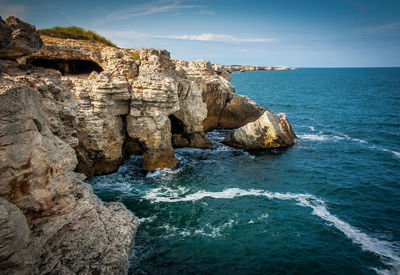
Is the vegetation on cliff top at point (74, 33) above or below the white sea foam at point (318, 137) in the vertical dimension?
above

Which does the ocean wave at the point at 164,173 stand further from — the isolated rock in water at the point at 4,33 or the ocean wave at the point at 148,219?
the isolated rock in water at the point at 4,33

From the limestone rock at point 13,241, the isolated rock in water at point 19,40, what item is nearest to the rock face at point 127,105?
the isolated rock in water at point 19,40

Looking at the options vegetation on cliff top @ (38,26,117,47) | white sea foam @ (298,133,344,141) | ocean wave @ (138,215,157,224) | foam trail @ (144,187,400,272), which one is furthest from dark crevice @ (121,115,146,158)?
white sea foam @ (298,133,344,141)

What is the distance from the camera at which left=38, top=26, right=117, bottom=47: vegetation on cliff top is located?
32750mm

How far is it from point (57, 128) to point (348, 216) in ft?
66.2

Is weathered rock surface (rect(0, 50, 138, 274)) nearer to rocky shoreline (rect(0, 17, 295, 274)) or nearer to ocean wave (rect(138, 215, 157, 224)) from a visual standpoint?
rocky shoreline (rect(0, 17, 295, 274))

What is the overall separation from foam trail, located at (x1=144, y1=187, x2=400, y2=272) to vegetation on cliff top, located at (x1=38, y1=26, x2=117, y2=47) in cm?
2526

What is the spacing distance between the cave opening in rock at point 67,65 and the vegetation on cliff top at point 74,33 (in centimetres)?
448

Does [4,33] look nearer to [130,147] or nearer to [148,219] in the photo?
[148,219]

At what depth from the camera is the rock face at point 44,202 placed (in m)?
8.30

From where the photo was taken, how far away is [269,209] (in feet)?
64.7

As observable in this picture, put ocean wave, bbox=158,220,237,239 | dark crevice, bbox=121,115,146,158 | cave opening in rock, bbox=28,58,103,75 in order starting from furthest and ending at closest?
1. cave opening in rock, bbox=28,58,103,75
2. dark crevice, bbox=121,115,146,158
3. ocean wave, bbox=158,220,237,239

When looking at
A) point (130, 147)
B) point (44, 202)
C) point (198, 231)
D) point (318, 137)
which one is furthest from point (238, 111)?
point (44, 202)

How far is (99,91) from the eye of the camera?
22.4 meters
